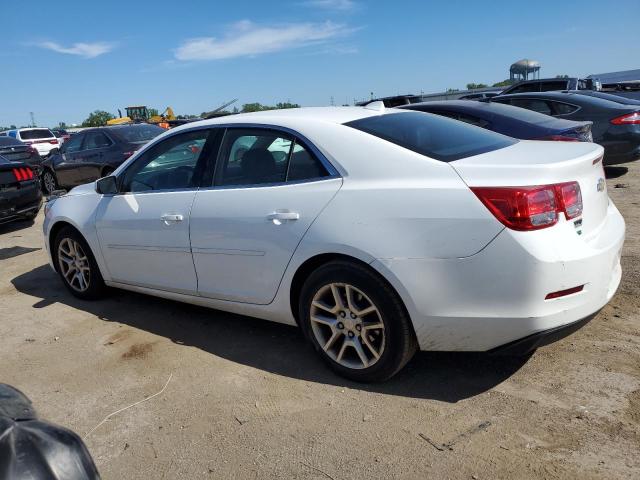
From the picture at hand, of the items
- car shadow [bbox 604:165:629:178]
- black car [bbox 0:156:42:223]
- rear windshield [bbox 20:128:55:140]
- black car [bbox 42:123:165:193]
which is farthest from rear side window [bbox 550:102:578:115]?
rear windshield [bbox 20:128:55:140]

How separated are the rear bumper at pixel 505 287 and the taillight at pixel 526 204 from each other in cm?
5

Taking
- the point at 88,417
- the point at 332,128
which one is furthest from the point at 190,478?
the point at 332,128

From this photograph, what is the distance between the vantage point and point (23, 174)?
29.2 ft

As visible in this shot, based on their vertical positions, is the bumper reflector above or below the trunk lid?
below

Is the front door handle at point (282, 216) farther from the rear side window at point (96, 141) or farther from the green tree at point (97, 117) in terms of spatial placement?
the green tree at point (97, 117)

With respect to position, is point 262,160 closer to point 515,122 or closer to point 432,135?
point 432,135

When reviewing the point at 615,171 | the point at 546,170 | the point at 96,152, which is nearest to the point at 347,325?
the point at 546,170

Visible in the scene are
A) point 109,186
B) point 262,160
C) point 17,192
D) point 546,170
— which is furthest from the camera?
point 17,192

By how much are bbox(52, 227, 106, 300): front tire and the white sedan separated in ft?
2.65

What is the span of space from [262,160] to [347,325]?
123cm

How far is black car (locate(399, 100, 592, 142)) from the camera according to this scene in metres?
6.68

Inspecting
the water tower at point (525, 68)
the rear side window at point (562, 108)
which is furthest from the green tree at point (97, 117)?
the rear side window at point (562, 108)

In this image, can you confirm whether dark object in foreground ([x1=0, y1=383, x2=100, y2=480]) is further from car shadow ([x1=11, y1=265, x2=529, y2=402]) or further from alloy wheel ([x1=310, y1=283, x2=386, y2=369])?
car shadow ([x1=11, y1=265, x2=529, y2=402])

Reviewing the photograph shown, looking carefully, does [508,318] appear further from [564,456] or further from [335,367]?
[335,367]
